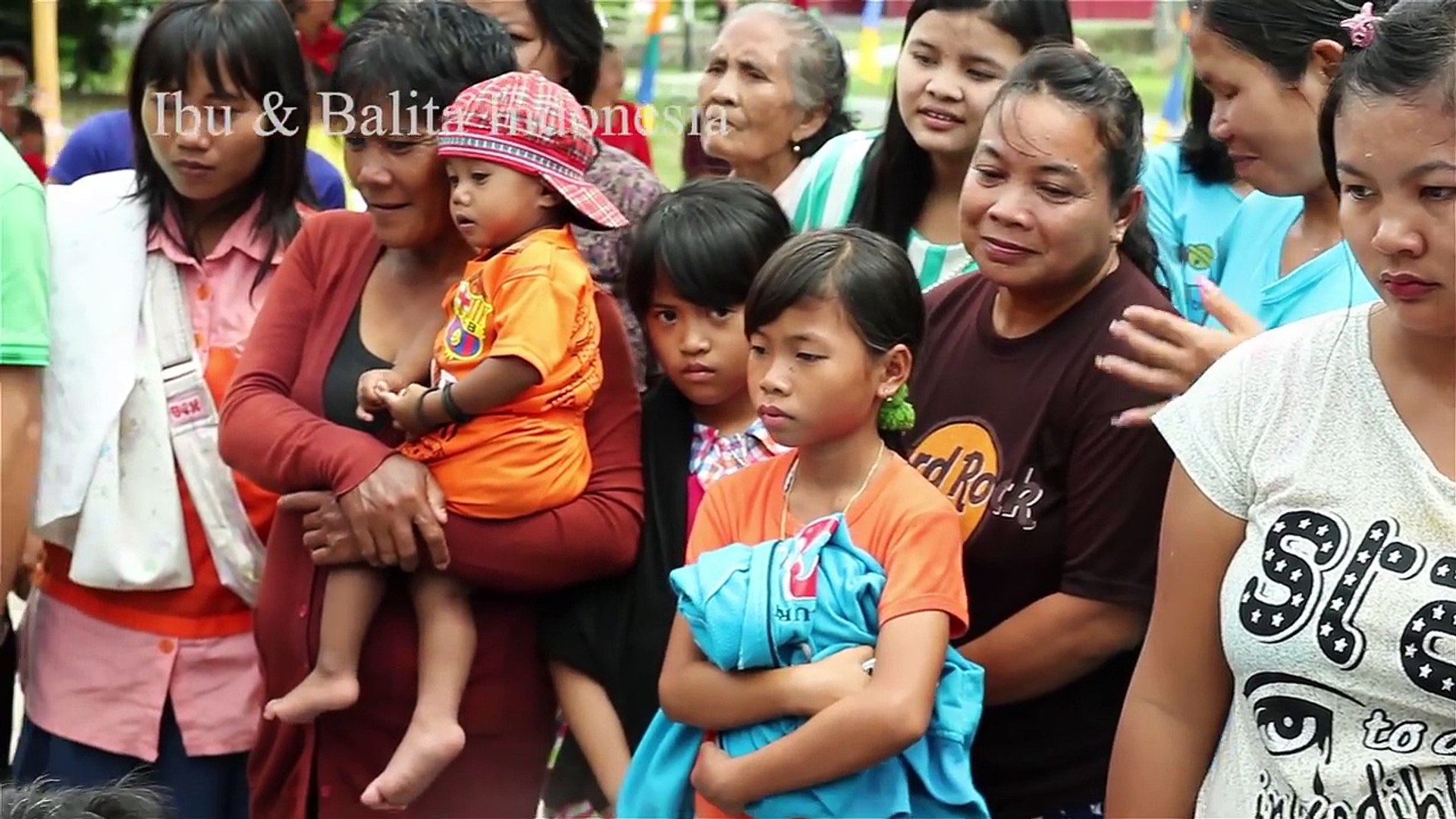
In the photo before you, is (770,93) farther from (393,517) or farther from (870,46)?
(870,46)

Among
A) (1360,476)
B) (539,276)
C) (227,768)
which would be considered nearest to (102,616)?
(227,768)

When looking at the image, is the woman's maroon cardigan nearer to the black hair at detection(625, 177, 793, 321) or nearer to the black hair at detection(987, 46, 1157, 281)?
the black hair at detection(625, 177, 793, 321)

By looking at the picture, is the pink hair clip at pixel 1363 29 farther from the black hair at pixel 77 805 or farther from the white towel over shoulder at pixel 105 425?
the white towel over shoulder at pixel 105 425

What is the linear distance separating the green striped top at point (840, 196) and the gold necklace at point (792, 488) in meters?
0.63

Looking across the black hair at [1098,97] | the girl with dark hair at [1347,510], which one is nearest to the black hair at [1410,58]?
the girl with dark hair at [1347,510]

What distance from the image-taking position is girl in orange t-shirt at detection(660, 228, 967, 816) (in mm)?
2068

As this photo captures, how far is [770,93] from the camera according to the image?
3.47 metres

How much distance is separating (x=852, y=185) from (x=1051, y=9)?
45 cm

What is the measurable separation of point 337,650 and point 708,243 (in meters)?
0.81

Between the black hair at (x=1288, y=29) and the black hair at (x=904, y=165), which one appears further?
the black hair at (x=904, y=165)

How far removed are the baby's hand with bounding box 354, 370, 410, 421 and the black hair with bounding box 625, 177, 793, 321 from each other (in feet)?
1.26

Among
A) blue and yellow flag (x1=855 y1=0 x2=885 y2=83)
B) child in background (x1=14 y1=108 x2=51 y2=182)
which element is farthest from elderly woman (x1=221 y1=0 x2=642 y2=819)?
child in background (x1=14 y1=108 x2=51 y2=182)

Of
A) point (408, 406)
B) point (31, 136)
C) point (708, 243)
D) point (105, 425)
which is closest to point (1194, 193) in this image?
point (708, 243)

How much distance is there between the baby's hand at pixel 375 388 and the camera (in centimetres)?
255
